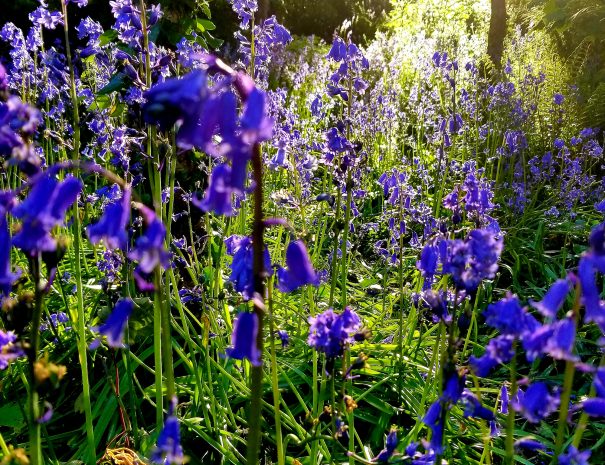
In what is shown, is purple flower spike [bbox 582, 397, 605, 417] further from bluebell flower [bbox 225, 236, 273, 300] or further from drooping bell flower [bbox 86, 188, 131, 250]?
drooping bell flower [bbox 86, 188, 131, 250]

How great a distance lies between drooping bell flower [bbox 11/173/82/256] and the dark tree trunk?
29.2ft

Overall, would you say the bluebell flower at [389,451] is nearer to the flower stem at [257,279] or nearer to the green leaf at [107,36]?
the flower stem at [257,279]

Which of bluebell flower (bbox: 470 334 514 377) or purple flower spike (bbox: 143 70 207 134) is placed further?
bluebell flower (bbox: 470 334 514 377)

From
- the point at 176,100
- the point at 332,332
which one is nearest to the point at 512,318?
the point at 332,332

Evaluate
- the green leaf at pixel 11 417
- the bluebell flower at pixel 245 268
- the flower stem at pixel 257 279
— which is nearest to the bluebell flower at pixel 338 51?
the bluebell flower at pixel 245 268

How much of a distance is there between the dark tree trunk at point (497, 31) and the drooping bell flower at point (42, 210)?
890cm

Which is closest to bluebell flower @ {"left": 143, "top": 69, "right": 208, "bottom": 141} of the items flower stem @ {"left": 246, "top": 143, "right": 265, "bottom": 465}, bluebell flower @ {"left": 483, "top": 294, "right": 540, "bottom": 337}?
flower stem @ {"left": 246, "top": 143, "right": 265, "bottom": 465}

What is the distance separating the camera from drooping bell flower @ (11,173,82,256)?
40.9 inches

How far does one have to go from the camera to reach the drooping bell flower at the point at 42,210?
1.04m

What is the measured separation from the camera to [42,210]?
40.9 inches

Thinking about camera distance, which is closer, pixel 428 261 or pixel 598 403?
pixel 598 403

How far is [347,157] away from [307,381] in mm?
1136

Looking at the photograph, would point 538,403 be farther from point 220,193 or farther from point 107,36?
point 107,36

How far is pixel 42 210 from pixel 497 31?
9.27 meters
